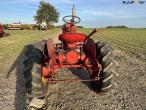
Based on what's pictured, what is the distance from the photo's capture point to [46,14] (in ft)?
279

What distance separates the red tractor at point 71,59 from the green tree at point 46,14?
249 feet

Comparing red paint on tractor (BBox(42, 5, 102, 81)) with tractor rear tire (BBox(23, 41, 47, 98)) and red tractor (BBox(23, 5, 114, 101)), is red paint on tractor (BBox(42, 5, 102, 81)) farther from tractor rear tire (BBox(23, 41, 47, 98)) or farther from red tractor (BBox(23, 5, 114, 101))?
tractor rear tire (BBox(23, 41, 47, 98))

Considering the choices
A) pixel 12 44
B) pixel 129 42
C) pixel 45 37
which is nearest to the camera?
pixel 12 44

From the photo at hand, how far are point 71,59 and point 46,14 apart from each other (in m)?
78.2

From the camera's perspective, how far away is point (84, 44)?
8.32m

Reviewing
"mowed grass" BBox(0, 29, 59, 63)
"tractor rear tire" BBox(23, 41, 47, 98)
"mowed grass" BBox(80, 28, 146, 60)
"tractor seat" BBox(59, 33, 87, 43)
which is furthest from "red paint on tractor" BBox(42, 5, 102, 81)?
"mowed grass" BBox(0, 29, 59, 63)

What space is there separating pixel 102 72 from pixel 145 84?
1686mm

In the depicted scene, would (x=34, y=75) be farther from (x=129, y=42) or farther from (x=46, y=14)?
(x=46, y=14)

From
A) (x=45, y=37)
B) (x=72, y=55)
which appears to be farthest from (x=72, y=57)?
(x=45, y=37)

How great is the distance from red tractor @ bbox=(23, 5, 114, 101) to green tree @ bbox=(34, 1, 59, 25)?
7589cm

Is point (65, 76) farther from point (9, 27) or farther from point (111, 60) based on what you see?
point (9, 27)

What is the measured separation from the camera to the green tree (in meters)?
84.2

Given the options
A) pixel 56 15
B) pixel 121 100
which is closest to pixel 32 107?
pixel 121 100

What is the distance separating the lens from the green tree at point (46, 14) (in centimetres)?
8415
